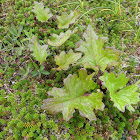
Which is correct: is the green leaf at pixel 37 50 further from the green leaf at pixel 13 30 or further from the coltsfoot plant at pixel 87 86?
the green leaf at pixel 13 30

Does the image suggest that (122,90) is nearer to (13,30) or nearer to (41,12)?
(41,12)

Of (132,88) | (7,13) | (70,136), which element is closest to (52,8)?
(7,13)

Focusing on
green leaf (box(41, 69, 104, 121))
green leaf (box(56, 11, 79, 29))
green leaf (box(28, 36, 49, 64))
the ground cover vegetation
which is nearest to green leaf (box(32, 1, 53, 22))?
the ground cover vegetation

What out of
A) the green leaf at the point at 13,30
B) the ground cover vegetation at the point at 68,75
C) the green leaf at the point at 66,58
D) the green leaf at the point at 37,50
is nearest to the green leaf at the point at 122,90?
the ground cover vegetation at the point at 68,75

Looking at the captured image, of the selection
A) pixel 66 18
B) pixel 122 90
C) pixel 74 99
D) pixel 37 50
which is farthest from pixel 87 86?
pixel 66 18

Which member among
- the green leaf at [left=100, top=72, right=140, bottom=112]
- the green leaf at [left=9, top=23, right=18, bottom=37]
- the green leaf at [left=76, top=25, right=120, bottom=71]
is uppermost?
the green leaf at [left=9, top=23, right=18, bottom=37]

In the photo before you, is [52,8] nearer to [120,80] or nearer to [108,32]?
[108,32]

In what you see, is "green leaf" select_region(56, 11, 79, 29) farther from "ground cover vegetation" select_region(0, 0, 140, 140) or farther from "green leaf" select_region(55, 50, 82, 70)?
"green leaf" select_region(55, 50, 82, 70)
